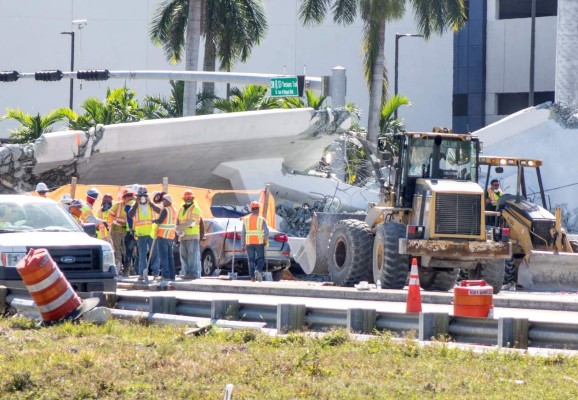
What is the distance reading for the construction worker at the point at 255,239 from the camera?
2358cm

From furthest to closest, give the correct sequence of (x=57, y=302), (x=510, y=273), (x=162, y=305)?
(x=510, y=273) < (x=162, y=305) < (x=57, y=302)

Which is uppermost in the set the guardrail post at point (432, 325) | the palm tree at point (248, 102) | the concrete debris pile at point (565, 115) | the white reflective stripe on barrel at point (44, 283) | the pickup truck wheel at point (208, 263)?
the palm tree at point (248, 102)

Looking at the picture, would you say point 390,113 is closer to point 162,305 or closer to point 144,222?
point 144,222

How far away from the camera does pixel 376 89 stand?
4891cm

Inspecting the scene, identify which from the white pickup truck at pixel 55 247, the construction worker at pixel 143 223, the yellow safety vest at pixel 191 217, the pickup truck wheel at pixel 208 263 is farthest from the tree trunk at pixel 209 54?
the white pickup truck at pixel 55 247

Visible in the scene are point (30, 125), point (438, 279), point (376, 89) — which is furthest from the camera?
point (376, 89)

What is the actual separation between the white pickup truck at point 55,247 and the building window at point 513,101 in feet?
197

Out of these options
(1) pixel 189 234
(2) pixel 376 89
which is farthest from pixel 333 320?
(2) pixel 376 89

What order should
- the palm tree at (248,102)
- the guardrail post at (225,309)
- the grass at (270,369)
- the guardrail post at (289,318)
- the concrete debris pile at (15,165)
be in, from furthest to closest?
the palm tree at (248,102)
the concrete debris pile at (15,165)
the guardrail post at (225,309)
the guardrail post at (289,318)
the grass at (270,369)

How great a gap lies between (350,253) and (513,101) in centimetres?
5583

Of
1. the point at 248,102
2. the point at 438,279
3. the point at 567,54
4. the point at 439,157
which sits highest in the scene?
the point at 567,54

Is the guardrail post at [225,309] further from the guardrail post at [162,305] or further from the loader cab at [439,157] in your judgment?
the loader cab at [439,157]

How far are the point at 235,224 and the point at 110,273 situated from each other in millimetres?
9824

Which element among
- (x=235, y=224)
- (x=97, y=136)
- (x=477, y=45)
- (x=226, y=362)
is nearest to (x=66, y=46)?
(x=477, y=45)
